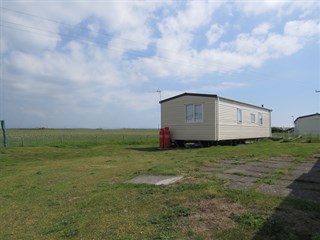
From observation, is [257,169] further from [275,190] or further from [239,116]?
[239,116]

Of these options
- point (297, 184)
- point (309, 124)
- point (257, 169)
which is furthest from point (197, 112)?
point (309, 124)

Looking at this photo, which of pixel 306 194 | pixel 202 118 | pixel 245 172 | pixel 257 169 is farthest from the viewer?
pixel 202 118

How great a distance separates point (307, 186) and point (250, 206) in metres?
1.88

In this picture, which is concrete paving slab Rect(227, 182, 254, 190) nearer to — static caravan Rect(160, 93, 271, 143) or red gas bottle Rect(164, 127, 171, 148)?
static caravan Rect(160, 93, 271, 143)

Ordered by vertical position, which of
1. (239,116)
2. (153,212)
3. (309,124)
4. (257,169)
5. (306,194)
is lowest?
(153,212)

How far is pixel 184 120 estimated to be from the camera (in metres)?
19.4

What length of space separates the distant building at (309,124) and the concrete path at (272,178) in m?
36.3

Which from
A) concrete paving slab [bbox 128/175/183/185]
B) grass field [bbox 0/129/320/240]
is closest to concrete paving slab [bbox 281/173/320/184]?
grass field [bbox 0/129/320/240]

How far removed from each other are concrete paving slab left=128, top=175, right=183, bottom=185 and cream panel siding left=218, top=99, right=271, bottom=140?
38.4ft

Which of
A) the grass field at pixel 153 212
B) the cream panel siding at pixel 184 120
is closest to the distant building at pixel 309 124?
the cream panel siding at pixel 184 120

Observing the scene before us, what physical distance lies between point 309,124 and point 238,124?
85.5ft

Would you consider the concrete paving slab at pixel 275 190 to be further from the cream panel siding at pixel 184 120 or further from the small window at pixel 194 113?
the small window at pixel 194 113

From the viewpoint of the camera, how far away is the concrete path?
555cm

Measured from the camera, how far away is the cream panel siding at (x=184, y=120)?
60.0ft
